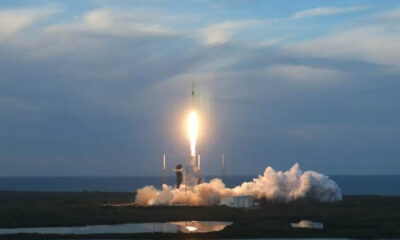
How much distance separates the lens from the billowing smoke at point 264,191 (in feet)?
417

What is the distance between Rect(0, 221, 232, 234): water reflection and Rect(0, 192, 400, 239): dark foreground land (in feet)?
10.2

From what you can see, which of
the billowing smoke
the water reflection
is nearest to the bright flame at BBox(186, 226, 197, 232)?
the water reflection

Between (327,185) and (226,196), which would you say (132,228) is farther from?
(327,185)

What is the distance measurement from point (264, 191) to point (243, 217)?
29189mm

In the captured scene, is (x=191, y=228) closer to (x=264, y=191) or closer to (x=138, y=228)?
(x=138, y=228)

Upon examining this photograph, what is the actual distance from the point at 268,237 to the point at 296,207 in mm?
40898

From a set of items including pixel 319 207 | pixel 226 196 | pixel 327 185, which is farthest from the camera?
pixel 327 185

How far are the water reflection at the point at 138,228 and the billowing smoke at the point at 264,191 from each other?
28739mm

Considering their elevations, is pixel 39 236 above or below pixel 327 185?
below

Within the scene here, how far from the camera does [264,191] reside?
13300 centimetres

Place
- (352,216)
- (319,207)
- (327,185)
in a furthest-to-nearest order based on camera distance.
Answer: (327,185) → (319,207) → (352,216)

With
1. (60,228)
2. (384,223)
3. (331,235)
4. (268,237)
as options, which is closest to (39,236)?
(60,228)

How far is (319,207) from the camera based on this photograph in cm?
12131

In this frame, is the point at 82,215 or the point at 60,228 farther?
the point at 82,215
